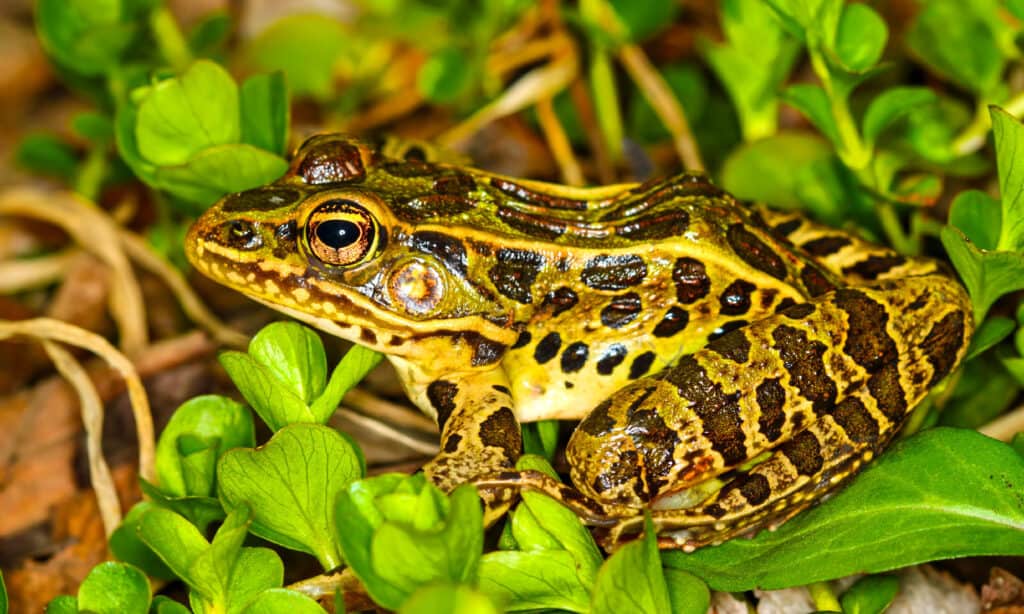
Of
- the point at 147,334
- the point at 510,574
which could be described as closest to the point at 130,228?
the point at 147,334

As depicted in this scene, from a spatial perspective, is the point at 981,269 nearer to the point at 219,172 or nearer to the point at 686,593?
the point at 686,593

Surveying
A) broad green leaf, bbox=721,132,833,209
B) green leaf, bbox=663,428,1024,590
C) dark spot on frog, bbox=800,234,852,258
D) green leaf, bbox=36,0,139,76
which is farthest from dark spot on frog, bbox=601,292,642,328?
green leaf, bbox=36,0,139,76

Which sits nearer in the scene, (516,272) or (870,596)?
(870,596)

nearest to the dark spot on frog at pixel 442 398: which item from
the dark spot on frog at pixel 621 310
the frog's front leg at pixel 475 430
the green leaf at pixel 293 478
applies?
the frog's front leg at pixel 475 430

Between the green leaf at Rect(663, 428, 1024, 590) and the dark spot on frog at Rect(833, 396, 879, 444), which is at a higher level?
the dark spot on frog at Rect(833, 396, 879, 444)

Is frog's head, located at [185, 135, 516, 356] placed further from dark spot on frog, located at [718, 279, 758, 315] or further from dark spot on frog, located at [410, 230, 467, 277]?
dark spot on frog, located at [718, 279, 758, 315]

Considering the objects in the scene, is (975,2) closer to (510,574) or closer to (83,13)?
(510,574)

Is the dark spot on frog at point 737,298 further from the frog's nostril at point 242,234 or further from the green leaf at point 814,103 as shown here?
the frog's nostril at point 242,234

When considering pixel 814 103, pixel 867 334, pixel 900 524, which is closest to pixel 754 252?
pixel 867 334
